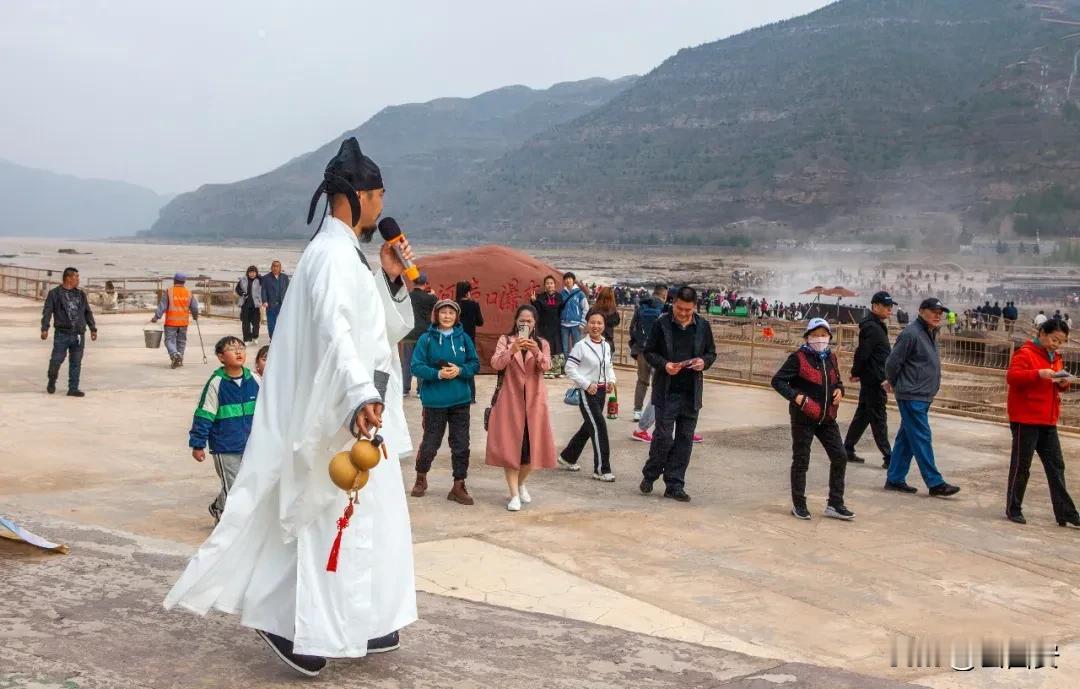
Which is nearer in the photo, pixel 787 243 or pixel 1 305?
pixel 1 305

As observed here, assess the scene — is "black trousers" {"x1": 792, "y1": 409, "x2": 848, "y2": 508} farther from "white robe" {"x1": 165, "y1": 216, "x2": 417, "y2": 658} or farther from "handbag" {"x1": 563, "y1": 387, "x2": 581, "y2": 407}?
"white robe" {"x1": 165, "y1": 216, "x2": 417, "y2": 658}

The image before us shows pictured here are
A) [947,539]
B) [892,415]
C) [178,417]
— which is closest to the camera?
[947,539]

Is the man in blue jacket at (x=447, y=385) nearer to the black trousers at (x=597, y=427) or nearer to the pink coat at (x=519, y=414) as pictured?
the pink coat at (x=519, y=414)

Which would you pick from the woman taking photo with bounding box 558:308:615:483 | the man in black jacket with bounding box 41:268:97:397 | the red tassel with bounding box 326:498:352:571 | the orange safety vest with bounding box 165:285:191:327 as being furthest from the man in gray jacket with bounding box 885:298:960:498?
the orange safety vest with bounding box 165:285:191:327

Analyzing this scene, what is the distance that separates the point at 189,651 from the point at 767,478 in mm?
6649

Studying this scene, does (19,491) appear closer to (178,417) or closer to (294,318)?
(178,417)

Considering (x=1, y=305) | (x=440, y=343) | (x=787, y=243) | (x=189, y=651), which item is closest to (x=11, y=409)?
(x=440, y=343)

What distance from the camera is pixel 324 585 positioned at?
3.92m

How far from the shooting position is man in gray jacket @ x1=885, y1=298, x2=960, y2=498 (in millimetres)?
9359

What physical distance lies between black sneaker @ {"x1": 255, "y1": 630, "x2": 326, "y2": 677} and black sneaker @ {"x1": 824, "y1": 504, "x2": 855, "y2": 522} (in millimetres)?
5347

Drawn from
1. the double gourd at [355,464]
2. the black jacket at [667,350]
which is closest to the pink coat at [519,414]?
the black jacket at [667,350]

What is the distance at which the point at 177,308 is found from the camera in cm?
1648

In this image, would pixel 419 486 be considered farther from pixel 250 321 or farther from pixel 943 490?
pixel 250 321

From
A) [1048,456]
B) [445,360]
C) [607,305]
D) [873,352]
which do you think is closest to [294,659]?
[445,360]
